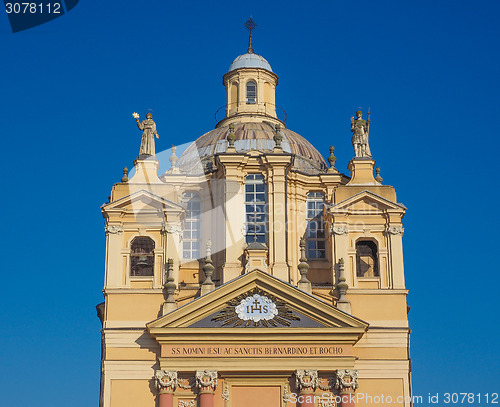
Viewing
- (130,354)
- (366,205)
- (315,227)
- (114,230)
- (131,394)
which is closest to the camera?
(131,394)

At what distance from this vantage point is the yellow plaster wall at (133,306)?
121ft

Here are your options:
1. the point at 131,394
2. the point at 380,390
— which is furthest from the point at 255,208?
the point at 131,394

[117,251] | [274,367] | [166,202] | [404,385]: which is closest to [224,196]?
[166,202]

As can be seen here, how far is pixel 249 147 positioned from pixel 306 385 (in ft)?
39.0

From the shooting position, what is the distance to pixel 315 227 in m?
41.0

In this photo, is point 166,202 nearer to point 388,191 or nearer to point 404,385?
point 388,191

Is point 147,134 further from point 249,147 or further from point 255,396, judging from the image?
point 255,396

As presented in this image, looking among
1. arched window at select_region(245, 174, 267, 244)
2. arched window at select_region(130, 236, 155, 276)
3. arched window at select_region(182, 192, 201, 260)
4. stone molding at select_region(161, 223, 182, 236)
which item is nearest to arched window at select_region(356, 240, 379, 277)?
arched window at select_region(245, 174, 267, 244)

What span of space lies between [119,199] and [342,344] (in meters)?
10.4

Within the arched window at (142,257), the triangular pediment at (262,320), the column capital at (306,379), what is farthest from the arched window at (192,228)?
the column capital at (306,379)

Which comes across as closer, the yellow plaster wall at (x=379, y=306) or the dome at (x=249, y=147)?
the yellow plaster wall at (x=379, y=306)

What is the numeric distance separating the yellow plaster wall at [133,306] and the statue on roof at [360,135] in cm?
1032

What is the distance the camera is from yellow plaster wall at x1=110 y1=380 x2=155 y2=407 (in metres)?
35.4

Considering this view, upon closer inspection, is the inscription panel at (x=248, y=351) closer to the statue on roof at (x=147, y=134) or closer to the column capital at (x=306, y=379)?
the column capital at (x=306, y=379)
